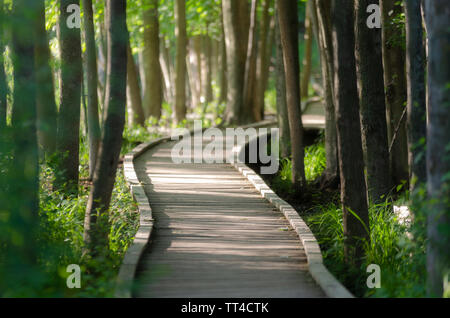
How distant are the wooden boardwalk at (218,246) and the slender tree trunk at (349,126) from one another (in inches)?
27.5

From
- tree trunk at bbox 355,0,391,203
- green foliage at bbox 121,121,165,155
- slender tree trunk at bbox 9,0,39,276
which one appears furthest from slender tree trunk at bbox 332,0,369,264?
green foliage at bbox 121,121,165,155

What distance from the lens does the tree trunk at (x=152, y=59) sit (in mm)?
19953

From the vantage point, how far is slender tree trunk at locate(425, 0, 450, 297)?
534cm

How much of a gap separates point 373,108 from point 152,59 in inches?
460

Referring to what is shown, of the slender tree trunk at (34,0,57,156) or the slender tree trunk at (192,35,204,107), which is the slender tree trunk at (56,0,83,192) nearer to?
the slender tree trunk at (34,0,57,156)

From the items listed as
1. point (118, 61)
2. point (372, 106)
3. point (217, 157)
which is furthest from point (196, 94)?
point (118, 61)

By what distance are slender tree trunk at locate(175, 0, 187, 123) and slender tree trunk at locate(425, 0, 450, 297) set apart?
1508cm

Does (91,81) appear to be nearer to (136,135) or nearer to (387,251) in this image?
(387,251)

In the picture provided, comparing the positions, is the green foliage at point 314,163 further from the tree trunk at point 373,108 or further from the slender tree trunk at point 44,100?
the slender tree trunk at point 44,100

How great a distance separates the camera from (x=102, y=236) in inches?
278

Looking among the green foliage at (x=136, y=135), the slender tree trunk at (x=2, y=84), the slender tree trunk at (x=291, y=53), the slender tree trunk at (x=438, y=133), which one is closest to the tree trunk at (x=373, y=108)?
the slender tree trunk at (x=291, y=53)

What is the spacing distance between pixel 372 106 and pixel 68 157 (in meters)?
4.96
